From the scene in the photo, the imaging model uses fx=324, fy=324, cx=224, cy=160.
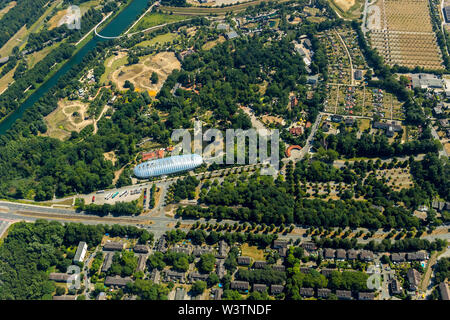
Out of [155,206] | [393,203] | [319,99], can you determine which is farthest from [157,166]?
[393,203]

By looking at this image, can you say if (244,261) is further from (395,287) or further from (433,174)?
(433,174)

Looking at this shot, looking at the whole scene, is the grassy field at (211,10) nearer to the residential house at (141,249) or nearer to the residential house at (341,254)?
the residential house at (141,249)

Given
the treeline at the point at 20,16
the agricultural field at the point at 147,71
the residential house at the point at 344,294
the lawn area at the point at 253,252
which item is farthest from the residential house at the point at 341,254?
the treeline at the point at 20,16

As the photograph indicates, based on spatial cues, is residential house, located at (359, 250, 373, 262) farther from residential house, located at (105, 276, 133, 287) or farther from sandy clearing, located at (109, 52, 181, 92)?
sandy clearing, located at (109, 52, 181, 92)

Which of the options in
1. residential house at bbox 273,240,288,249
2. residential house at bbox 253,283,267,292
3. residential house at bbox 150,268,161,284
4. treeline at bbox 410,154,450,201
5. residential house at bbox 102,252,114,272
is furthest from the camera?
treeline at bbox 410,154,450,201

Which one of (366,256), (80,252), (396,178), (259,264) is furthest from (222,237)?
(396,178)

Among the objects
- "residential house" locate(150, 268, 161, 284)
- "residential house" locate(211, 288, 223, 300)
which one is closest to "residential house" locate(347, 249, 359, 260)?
"residential house" locate(211, 288, 223, 300)
